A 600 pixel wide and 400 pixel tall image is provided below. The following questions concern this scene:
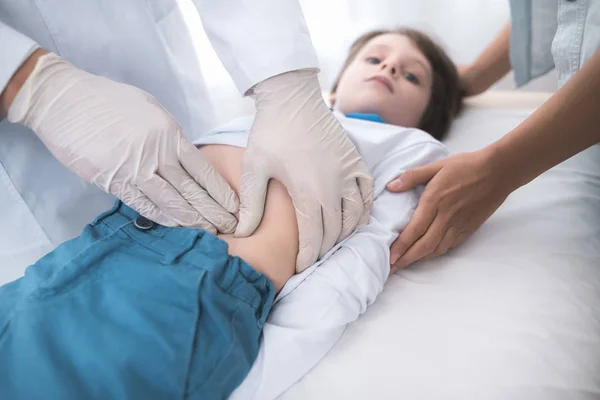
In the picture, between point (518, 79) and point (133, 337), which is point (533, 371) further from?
point (518, 79)

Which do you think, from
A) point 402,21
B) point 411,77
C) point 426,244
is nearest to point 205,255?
point 426,244

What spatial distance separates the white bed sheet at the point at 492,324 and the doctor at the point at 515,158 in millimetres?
78

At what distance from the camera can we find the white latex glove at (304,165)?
0.74m

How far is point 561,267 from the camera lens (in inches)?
32.5

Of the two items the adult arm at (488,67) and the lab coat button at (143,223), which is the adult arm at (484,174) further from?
the adult arm at (488,67)

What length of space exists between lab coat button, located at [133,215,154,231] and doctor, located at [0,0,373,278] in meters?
0.02

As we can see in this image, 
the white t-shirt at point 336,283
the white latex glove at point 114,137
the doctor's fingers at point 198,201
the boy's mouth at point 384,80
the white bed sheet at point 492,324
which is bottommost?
the white bed sheet at point 492,324

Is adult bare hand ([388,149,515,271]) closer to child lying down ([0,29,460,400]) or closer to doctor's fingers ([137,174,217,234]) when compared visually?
child lying down ([0,29,460,400])

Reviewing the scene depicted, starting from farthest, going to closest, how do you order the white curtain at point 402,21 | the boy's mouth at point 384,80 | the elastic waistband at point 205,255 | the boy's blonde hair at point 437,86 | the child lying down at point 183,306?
1. the white curtain at point 402,21
2. the boy's blonde hair at point 437,86
3. the boy's mouth at point 384,80
4. the elastic waistband at point 205,255
5. the child lying down at point 183,306

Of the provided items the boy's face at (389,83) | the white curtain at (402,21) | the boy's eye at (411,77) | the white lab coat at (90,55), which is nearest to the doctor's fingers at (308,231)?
the white lab coat at (90,55)

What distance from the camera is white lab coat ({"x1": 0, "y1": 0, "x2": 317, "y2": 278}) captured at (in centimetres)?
76

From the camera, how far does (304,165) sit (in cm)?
74

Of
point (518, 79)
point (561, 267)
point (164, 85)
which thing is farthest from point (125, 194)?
point (518, 79)

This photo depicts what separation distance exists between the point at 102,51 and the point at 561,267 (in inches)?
39.4
